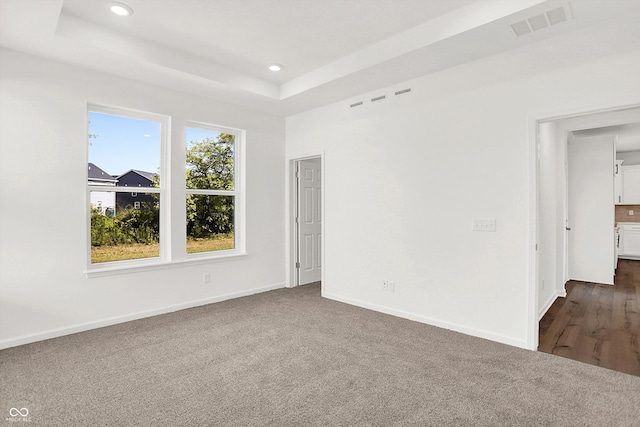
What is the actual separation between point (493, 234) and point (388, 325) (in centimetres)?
141

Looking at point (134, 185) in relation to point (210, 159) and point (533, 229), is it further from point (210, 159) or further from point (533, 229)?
point (533, 229)

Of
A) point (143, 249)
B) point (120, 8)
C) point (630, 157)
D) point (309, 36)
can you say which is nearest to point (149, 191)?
point (143, 249)

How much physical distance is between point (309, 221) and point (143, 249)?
8.13 ft

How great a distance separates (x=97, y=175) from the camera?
3.84 metres

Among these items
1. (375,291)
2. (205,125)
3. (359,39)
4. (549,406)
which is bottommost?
(549,406)

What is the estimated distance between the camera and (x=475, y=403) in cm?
230

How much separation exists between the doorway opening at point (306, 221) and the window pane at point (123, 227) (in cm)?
200

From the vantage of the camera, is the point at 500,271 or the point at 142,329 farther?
the point at 142,329

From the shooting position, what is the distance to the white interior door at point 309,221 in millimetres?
5602

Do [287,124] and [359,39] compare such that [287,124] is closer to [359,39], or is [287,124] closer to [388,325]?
[359,39]

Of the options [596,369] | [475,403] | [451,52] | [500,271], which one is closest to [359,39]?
[451,52]

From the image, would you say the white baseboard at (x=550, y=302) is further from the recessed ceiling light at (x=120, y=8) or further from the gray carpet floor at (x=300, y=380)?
the recessed ceiling light at (x=120, y=8)

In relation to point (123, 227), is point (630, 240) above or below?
below

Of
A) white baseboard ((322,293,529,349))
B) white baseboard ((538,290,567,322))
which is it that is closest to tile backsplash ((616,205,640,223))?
white baseboard ((538,290,567,322))
